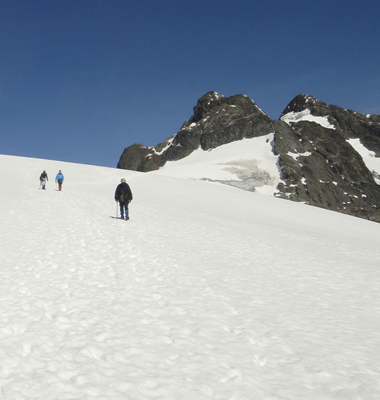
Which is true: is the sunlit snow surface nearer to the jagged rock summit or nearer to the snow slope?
the jagged rock summit

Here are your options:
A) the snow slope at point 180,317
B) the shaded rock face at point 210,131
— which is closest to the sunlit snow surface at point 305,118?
the shaded rock face at point 210,131

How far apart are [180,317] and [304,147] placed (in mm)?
80552

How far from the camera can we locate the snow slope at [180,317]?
402 centimetres

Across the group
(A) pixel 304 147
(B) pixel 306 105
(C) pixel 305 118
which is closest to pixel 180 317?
(A) pixel 304 147

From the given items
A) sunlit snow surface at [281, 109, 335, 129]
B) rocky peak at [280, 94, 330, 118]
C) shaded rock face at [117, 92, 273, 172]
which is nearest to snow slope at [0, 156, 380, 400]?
shaded rock face at [117, 92, 273, 172]

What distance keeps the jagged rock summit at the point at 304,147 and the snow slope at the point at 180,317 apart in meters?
41.3

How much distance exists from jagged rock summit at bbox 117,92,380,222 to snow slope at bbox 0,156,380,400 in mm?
41336

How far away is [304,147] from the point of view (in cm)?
7994

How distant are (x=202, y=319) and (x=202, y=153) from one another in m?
87.5

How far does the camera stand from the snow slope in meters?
4.02

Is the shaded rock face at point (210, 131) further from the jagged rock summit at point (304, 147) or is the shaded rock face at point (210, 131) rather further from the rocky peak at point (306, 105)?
the rocky peak at point (306, 105)

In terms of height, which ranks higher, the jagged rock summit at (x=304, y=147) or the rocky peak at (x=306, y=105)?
the rocky peak at (x=306, y=105)

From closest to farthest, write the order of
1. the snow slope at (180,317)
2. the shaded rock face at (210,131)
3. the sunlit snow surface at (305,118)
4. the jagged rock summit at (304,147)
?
the snow slope at (180,317), the jagged rock summit at (304,147), the shaded rock face at (210,131), the sunlit snow surface at (305,118)

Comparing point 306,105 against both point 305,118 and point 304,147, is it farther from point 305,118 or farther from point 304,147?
point 304,147
